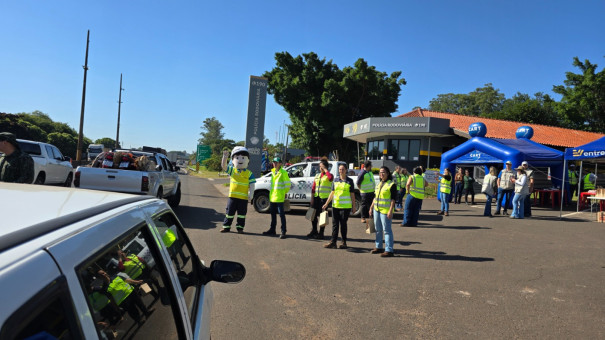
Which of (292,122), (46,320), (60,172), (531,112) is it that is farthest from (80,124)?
(531,112)

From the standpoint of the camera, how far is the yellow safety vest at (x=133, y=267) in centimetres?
150

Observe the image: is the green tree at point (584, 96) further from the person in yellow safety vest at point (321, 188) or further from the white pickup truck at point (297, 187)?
the person in yellow safety vest at point (321, 188)

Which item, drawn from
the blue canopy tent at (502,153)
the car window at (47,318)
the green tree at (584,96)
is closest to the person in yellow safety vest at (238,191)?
the car window at (47,318)

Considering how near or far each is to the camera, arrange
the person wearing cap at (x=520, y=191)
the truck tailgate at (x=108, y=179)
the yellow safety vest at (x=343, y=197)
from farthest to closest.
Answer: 1. the person wearing cap at (x=520, y=191)
2. the truck tailgate at (x=108, y=179)
3. the yellow safety vest at (x=343, y=197)

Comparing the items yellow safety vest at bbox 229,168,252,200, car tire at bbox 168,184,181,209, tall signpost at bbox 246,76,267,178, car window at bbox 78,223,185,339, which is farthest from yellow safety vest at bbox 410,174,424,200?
tall signpost at bbox 246,76,267,178

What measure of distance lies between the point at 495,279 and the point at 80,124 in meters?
28.6

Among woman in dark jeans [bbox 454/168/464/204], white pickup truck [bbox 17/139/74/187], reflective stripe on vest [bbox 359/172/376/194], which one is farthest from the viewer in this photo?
woman in dark jeans [bbox 454/168/464/204]

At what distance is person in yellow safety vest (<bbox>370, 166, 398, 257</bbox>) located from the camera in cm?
711

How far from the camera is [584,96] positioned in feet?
109

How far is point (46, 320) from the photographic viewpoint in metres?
0.91

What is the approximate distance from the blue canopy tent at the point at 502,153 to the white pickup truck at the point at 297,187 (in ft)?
23.9

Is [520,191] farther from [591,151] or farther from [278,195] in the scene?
[278,195]

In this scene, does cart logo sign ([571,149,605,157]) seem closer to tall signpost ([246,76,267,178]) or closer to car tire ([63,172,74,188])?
tall signpost ([246,76,267,178])

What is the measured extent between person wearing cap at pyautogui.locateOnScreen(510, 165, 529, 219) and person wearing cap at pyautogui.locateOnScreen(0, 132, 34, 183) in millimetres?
13257
